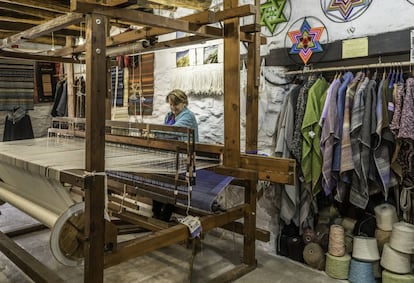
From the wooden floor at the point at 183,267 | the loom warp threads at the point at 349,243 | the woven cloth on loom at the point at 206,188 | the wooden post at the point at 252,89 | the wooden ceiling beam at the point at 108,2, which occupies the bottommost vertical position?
the wooden floor at the point at 183,267

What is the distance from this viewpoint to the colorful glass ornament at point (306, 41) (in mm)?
2865

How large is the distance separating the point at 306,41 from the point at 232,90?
837 mm

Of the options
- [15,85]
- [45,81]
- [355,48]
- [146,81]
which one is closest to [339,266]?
[355,48]

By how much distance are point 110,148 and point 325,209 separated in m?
1.71

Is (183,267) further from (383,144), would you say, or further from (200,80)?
(200,80)

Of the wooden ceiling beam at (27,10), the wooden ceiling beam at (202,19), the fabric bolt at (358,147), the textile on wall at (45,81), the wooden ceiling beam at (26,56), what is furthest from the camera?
the textile on wall at (45,81)

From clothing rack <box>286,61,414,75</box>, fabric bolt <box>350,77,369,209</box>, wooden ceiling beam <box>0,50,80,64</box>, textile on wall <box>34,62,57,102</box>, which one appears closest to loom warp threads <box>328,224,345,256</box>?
fabric bolt <box>350,77,369,209</box>

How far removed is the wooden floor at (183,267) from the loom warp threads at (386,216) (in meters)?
0.54

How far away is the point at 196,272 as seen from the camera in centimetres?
283

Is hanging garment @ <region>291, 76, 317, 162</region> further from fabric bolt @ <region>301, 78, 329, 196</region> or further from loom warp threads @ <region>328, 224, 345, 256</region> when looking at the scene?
loom warp threads @ <region>328, 224, 345, 256</region>

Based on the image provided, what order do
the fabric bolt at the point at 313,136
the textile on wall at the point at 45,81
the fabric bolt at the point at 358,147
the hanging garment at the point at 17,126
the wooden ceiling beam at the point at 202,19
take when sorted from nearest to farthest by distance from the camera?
the wooden ceiling beam at the point at 202,19 < the fabric bolt at the point at 358,147 < the fabric bolt at the point at 313,136 < the hanging garment at the point at 17,126 < the textile on wall at the point at 45,81

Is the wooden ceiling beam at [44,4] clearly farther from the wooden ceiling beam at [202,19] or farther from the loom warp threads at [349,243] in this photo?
the loom warp threads at [349,243]

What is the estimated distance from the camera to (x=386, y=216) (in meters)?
2.57

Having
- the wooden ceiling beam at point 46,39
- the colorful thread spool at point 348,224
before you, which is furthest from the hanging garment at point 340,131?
the wooden ceiling beam at point 46,39
